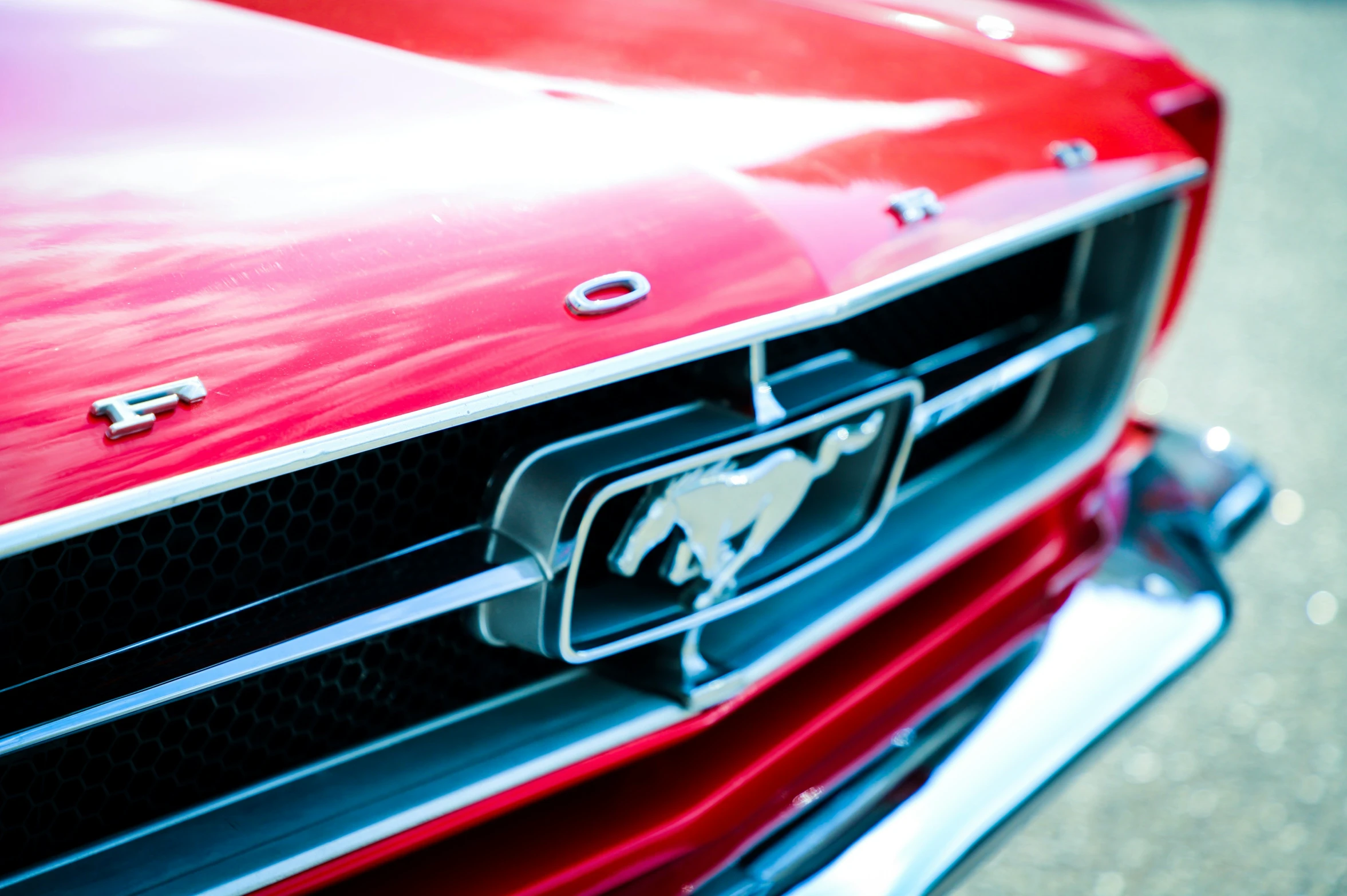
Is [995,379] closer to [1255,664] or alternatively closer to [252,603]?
[252,603]

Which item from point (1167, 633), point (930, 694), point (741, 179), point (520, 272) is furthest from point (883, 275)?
point (1167, 633)

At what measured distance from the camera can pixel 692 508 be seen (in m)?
1.16

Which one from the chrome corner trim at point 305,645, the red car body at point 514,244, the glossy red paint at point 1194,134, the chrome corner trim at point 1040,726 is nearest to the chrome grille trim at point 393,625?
the chrome corner trim at point 305,645

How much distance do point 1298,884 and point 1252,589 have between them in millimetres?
860

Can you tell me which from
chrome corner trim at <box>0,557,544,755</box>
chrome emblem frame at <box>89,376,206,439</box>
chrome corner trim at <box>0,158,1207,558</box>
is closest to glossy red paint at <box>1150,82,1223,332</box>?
chrome corner trim at <box>0,158,1207,558</box>

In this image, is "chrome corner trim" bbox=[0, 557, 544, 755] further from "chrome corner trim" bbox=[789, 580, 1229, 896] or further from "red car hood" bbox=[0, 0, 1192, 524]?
"chrome corner trim" bbox=[789, 580, 1229, 896]

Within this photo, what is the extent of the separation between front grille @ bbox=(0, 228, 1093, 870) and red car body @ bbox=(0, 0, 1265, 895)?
0.10m

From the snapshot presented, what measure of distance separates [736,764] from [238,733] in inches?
19.9

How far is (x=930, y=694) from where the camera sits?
1.53 metres

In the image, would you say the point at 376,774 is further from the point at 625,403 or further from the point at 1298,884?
the point at 1298,884

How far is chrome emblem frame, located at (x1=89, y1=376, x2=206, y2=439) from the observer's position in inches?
32.3

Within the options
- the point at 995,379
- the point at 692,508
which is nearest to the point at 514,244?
the point at 692,508

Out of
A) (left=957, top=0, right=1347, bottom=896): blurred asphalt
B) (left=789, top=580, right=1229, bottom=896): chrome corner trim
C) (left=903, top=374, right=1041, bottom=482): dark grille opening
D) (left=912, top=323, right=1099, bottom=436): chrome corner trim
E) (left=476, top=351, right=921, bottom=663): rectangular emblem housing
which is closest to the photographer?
(left=476, top=351, right=921, bottom=663): rectangular emblem housing

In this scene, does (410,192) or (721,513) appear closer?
(410,192)
